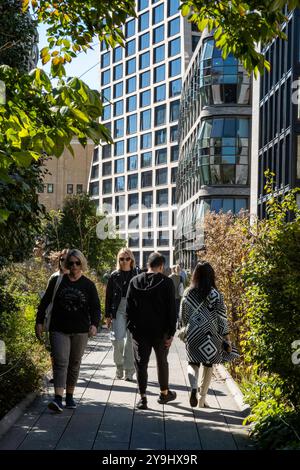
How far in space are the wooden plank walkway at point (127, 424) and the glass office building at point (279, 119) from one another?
2286cm

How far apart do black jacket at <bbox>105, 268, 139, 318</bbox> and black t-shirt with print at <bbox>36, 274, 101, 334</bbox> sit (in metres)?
2.78

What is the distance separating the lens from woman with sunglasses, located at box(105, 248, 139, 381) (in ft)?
40.6

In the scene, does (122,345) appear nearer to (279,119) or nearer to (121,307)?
(121,307)

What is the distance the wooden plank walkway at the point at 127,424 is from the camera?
7570 mm

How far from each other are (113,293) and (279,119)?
29079 mm

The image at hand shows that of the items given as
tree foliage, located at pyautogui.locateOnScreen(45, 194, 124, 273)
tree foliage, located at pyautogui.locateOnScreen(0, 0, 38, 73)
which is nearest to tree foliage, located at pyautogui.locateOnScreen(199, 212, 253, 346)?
tree foliage, located at pyautogui.locateOnScreen(0, 0, 38, 73)

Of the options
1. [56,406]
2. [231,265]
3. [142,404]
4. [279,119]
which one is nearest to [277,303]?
[142,404]

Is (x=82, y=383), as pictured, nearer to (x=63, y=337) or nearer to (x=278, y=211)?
(x=63, y=337)

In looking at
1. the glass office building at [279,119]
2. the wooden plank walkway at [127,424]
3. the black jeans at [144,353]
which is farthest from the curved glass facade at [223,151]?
the black jeans at [144,353]

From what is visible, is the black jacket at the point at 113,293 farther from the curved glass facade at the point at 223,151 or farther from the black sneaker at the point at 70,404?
the curved glass facade at the point at 223,151

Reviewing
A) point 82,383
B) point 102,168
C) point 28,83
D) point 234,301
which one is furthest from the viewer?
point 102,168

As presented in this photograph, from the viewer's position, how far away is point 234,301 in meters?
14.2
